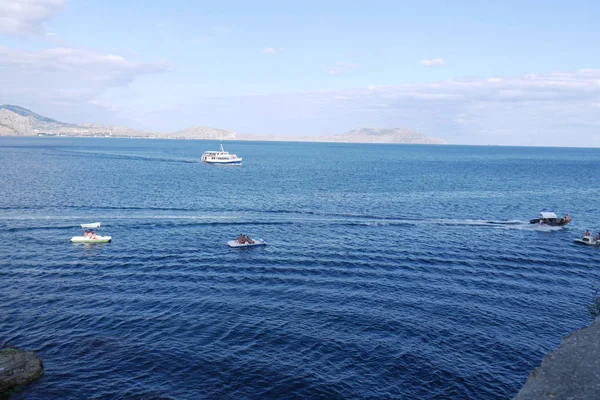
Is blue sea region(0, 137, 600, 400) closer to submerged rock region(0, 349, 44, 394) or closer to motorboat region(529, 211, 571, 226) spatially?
submerged rock region(0, 349, 44, 394)

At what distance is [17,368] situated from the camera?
30688mm

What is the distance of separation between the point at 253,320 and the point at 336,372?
10.5 meters

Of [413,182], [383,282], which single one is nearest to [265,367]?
[383,282]

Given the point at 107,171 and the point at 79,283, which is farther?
the point at 107,171

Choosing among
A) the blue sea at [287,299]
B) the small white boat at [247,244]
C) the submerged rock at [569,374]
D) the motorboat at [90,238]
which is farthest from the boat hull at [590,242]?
the motorboat at [90,238]

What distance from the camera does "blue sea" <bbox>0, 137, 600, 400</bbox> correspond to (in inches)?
1239

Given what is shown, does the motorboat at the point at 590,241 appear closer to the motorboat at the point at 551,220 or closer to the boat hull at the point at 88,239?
the motorboat at the point at 551,220

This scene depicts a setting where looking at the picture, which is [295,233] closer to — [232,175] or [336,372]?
[336,372]

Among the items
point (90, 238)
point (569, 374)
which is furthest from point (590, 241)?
point (90, 238)

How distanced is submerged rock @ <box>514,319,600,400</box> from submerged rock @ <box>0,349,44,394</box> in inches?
1205

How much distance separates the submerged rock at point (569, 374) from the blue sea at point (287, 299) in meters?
4.50

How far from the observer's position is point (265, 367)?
107 feet

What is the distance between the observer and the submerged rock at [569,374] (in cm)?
2336

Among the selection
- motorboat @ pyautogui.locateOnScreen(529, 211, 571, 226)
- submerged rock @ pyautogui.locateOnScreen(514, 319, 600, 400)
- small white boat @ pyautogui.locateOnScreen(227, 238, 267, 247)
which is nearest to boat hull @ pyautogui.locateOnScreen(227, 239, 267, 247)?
small white boat @ pyautogui.locateOnScreen(227, 238, 267, 247)
